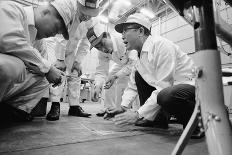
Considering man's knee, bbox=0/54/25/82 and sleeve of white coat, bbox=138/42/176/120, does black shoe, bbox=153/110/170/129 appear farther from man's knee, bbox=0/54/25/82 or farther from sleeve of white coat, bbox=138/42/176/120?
man's knee, bbox=0/54/25/82

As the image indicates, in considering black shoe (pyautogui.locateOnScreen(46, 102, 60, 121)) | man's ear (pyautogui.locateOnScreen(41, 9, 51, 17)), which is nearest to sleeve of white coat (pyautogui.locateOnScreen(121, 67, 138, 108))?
black shoe (pyautogui.locateOnScreen(46, 102, 60, 121))

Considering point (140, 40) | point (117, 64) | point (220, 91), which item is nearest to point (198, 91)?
point (220, 91)

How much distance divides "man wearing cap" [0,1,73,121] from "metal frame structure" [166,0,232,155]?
83 centimetres

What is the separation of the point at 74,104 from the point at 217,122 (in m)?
1.88

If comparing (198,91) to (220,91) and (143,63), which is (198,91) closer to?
(220,91)

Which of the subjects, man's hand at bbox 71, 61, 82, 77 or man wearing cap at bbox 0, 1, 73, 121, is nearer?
man wearing cap at bbox 0, 1, 73, 121

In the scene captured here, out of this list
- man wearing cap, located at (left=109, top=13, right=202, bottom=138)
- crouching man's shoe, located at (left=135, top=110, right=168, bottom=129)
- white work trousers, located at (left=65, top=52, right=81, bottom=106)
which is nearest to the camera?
man wearing cap, located at (left=109, top=13, right=202, bottom=138)

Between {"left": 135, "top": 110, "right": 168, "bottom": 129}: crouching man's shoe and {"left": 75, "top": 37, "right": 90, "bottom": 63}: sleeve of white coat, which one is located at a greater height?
{"left": 75, "top": 37, "right": 90, "bottom": 63}: sleeve of white coat

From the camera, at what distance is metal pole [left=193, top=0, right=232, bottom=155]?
35 cm

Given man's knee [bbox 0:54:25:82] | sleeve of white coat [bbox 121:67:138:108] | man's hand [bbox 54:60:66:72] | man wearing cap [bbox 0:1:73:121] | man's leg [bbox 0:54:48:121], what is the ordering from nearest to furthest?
man's knee [bbox 0:54:25:82] → man wearing cap [bbox 0:1:73:121] → man's leg [bbox 0:54:48:121] → sleeve of white coat [bbox 121:67:138:108] → man's hand [bbox 54:60:66:72]

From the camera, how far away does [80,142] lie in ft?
3.04

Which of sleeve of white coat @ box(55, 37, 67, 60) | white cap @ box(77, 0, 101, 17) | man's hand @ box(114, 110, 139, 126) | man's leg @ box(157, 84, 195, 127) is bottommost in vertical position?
man's hand @ box(114, 110, 139, 126)

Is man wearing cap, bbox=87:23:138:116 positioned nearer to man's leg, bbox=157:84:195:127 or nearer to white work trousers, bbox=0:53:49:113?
white work trousers, bbox=0:53:49:113

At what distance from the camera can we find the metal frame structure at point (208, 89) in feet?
1.17
